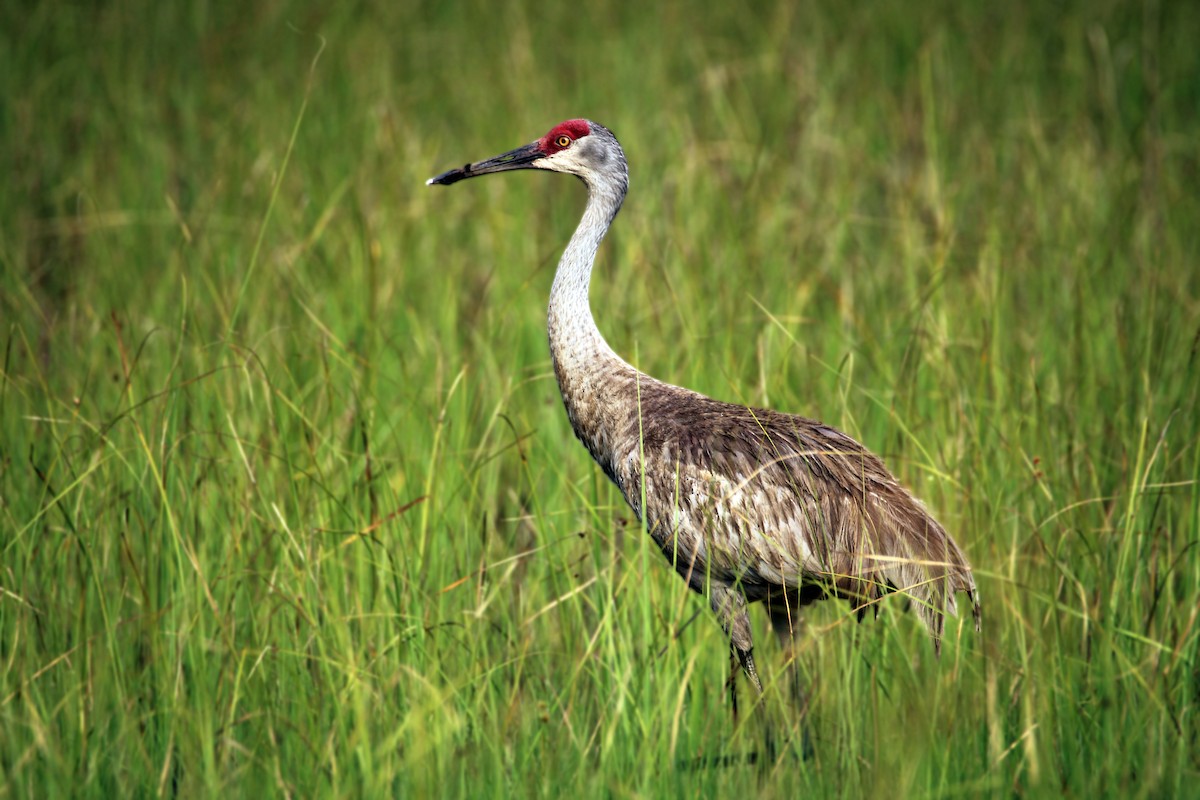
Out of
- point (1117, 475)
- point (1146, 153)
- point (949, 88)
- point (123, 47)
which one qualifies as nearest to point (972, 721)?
point (1117, 475)

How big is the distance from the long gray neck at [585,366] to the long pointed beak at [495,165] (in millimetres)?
427

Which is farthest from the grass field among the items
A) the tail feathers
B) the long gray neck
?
the long gray neck

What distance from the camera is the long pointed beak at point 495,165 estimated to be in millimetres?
4293

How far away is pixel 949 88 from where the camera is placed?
711 cm

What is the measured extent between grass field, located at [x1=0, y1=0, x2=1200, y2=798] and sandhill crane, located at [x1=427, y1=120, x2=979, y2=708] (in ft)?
0.59

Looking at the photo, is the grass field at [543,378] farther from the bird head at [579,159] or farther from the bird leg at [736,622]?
the bird head at [579,159]

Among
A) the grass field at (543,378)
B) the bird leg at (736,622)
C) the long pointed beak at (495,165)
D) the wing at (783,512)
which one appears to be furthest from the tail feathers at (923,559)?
the long pointed beak at (495,165)

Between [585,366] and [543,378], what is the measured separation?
1134 mm

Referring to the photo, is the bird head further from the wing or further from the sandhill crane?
the wing

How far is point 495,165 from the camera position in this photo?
437 cm

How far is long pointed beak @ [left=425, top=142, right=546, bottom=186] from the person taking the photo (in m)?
4.29

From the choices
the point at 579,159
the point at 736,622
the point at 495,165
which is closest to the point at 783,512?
the point at 736,622

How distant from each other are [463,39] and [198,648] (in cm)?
581

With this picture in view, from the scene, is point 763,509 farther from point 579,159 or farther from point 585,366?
point 579,159
